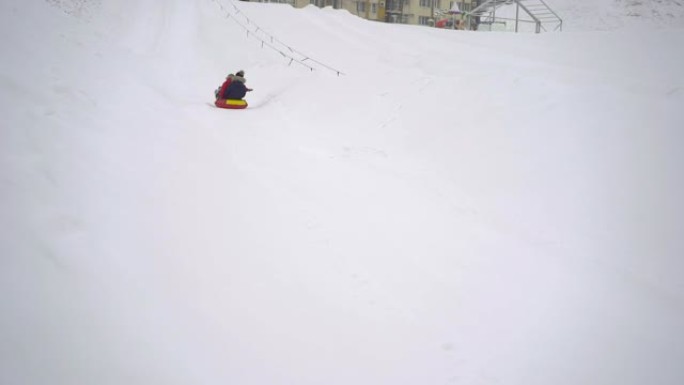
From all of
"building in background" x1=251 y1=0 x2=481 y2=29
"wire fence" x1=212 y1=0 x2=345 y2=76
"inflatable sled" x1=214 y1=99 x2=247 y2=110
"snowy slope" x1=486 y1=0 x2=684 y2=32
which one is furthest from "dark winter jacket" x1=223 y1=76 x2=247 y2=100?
"building in background" x1=251 y1=0 x2=481 y2=29

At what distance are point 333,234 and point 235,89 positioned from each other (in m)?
6.62

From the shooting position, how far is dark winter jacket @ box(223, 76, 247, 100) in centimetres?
1015

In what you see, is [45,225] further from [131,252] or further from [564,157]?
[564,157]

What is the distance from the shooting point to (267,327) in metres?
3.31

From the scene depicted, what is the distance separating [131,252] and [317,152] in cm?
437

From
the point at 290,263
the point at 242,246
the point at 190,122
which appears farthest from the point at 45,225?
the point at 190,122

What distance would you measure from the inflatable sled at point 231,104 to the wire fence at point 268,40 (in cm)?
359

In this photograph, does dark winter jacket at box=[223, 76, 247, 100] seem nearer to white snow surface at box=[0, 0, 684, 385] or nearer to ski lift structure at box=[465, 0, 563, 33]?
white snow surface at box=[0, 0, 684, 385]

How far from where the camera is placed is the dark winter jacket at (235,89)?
400 inches

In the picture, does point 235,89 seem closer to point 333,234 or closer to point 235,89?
point 235,89

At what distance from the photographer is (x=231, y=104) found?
396 inches

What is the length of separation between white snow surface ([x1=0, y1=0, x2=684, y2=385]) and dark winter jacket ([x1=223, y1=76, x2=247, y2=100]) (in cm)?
138

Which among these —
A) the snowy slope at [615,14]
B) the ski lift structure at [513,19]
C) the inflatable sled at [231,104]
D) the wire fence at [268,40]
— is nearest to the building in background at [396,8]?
the snowy slope at [615,14]

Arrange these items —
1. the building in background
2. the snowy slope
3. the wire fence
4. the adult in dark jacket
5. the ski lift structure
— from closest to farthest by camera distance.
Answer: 1. the adult in dark jacket
2. the wire fence
3. the ski lift structure
4. the snowy slope
5. the building in background
